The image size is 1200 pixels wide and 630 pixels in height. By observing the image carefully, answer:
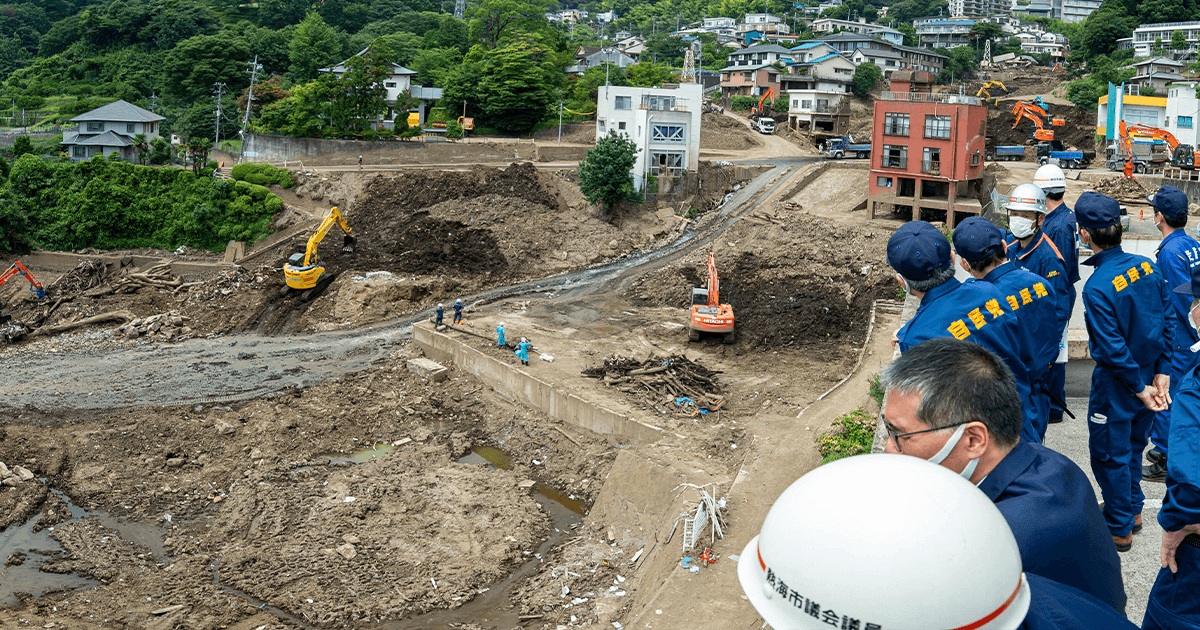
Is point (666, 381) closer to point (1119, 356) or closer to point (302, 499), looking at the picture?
point (302, 499)

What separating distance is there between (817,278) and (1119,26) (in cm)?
5563

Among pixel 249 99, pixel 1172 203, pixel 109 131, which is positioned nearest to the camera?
pixel 1172 203

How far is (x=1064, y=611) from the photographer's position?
87.2 inches

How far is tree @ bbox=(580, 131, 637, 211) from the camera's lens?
111ft

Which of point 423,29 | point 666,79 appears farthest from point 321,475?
point 423,29

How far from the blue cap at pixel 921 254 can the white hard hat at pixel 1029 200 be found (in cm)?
230

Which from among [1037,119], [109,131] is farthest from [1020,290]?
[109,131]

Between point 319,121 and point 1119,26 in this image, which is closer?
point 319,121

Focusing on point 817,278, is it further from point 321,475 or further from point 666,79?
point 666,79

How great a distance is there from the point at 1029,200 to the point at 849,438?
241 inches

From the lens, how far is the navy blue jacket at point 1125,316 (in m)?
5.61

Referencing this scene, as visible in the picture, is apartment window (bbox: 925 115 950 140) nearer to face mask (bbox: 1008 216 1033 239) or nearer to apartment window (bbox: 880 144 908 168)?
apartment window (bbox: 880 144 908 168)

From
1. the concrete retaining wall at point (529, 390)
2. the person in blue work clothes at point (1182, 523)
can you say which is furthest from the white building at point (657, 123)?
the person in blue work clothes at point (1182, 523)

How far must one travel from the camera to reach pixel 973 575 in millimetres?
1992
